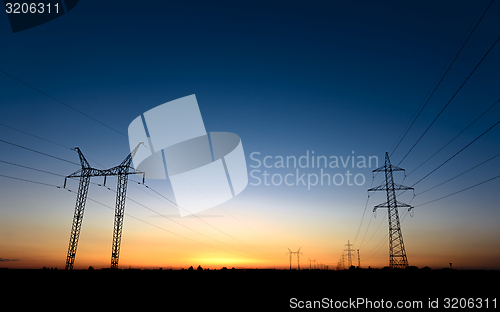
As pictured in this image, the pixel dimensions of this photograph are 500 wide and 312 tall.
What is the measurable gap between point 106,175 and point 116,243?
10.1 m
